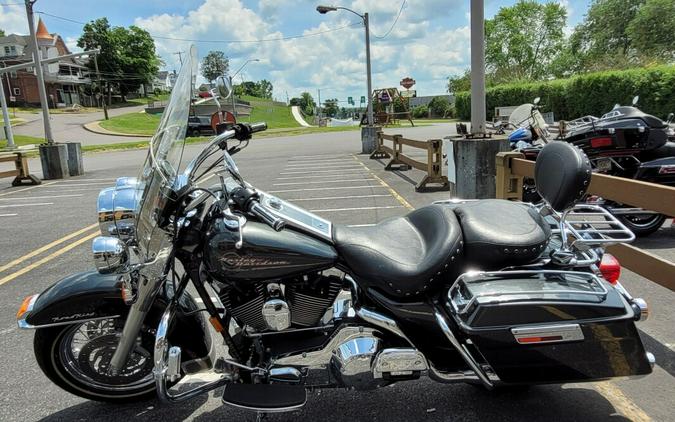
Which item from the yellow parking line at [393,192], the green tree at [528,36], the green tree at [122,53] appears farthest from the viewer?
the green tree at [122,53]

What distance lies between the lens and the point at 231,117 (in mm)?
2498

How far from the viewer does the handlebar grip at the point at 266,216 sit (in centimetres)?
217

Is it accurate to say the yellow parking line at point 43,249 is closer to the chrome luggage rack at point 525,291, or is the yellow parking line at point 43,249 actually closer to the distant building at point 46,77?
the chrome luggage rack at point 525,291

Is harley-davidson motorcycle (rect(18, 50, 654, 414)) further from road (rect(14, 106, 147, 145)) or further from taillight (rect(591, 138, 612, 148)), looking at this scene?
road (rect(14, 106, 147, 145))

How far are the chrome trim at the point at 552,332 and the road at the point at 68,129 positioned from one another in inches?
1461

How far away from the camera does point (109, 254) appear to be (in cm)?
233

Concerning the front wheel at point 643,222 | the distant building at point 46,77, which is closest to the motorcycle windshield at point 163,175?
the front wheel at point 643,222

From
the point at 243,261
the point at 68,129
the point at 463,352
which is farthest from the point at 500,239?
the point at 68,129

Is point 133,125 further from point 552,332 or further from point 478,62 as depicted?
point 552,332

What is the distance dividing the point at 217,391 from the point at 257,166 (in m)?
12.3

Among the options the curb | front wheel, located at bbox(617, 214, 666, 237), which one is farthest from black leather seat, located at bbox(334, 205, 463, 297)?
the curb

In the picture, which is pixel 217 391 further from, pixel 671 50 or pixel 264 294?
pixel 671 50

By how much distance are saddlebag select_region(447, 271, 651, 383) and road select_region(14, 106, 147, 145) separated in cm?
3700

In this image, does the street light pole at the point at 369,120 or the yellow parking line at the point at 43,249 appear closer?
the yellow parking line at the point at 43,249
